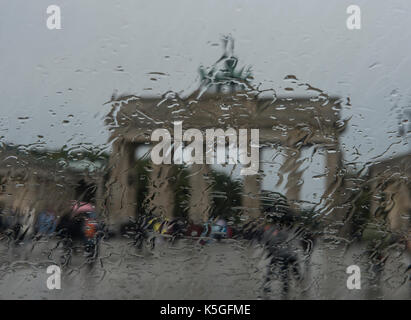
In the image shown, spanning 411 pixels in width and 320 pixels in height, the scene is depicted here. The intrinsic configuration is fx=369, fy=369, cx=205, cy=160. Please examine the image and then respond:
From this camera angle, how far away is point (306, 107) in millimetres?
1791

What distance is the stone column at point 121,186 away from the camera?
5.87 ft

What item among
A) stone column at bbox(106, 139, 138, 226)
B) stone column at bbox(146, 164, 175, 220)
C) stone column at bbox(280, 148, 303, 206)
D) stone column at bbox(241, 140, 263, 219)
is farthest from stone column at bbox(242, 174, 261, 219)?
stone column at bbox(106, 139, 138, 226)

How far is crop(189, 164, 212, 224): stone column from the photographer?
70.5 inches

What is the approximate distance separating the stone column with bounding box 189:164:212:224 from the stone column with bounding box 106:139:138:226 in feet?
0.92

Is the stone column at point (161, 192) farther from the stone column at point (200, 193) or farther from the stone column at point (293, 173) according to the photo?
the stone column at point (293, 173)

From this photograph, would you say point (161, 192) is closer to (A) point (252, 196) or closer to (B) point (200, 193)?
(B) point (200, 193)

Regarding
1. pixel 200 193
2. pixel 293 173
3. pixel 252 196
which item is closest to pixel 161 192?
pixel 200 193

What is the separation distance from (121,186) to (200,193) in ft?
1.26

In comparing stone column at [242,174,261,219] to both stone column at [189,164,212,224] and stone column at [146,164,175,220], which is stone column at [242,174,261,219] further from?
stone column at [146,164,175,220]

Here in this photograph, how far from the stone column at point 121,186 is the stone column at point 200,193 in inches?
11.0

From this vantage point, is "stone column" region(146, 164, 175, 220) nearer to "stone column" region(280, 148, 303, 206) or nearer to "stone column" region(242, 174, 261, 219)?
"stone column" region(242, 174, 261, 219)
